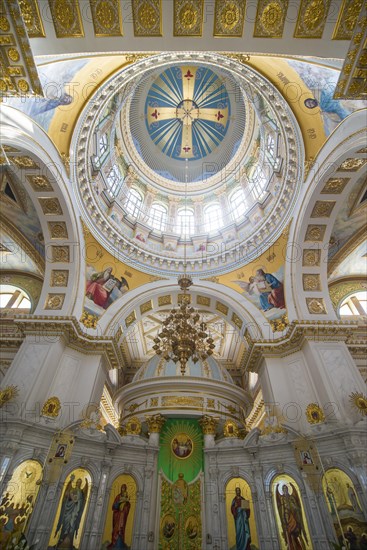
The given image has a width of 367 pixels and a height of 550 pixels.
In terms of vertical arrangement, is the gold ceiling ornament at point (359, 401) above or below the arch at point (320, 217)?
below

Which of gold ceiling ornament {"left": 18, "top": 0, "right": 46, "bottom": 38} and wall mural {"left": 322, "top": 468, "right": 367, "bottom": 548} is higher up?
gold ceiling ornament {"left": 18, "top": 0, "right": 46, "bottom": 38}

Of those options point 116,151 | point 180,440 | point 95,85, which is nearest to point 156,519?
point 180,440

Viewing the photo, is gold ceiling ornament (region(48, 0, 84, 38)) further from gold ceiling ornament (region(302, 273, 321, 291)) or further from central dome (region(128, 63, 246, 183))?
central dome (region(128, 63, 246, 183))

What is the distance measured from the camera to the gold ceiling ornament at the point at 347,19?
489 centimetres

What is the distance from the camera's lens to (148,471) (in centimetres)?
1038

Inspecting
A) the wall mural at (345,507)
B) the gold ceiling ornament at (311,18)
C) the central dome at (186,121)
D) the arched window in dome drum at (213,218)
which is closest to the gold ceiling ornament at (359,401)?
the wall mural at (345,507)

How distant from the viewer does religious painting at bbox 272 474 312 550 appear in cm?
815

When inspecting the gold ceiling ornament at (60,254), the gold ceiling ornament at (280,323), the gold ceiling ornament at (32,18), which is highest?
the gold ceiling ornament at (60,254)

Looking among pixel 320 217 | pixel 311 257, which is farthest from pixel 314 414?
pixel 320 217

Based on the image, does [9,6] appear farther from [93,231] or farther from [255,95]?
[255,95]

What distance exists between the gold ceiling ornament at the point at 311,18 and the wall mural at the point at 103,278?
10.7 m

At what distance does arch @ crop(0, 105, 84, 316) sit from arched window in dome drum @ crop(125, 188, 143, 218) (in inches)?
187

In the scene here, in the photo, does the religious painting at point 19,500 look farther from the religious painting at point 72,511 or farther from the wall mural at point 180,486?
the wall mural at point 180,486

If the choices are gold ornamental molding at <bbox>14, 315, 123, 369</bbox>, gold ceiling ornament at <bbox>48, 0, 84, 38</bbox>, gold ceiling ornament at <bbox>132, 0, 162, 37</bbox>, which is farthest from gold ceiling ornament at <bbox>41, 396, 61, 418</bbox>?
gold ceiling ornament at <bbox>132, 0, 162, 37</bbox>
